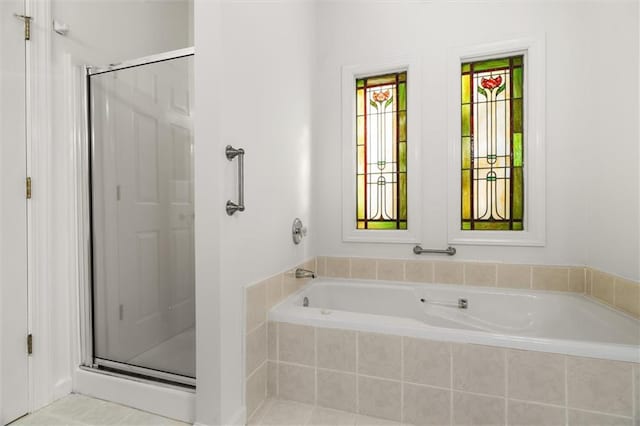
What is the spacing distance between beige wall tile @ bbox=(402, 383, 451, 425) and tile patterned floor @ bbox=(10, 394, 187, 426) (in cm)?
100

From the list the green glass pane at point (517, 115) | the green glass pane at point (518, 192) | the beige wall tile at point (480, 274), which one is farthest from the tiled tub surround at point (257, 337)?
the green glass pane at point (517, 115)

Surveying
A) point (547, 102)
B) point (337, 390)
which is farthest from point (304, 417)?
point (547, 102)

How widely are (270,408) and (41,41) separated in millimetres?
2055

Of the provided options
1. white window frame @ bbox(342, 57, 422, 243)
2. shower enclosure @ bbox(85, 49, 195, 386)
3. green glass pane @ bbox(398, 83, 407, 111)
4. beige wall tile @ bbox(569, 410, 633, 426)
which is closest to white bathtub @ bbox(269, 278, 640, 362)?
beige wall tile @ bbox(569, 410, 633, 426)

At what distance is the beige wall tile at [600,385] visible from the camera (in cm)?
119

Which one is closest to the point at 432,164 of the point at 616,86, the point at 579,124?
the point at 579,124

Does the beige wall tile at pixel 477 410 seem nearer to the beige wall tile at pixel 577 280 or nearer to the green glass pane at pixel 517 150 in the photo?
the beige wall tile at pixel 577 280

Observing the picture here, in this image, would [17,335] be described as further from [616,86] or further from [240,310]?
[616,86]

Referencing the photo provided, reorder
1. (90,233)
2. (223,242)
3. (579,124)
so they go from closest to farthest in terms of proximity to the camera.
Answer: (223,242)
(90,233)
(579,124)

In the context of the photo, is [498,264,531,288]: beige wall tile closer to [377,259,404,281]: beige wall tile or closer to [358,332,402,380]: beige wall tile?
[377,259,404,281]: beige wall tile

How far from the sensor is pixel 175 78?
186cm

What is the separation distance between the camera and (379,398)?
4.78 feet

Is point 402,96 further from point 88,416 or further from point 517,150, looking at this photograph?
point 88,416

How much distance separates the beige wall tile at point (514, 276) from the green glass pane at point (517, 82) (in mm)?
1154
